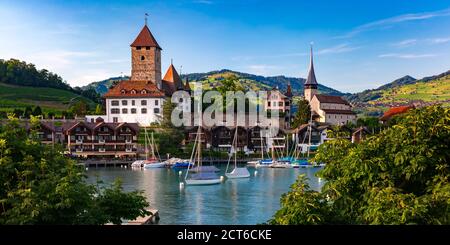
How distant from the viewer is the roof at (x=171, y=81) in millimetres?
70062

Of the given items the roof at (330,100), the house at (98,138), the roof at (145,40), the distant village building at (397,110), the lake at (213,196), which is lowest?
the lake at (213,196)

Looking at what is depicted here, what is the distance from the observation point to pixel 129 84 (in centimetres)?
6366

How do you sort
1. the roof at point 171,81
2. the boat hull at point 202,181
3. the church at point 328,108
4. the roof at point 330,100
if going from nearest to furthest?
the boat hull at point 202,181, the roof at point 171,81, the church at point 328,108, the roof at point 330,100

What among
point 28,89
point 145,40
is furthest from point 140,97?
point 28,89

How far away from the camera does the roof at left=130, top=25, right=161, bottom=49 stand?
66938mm

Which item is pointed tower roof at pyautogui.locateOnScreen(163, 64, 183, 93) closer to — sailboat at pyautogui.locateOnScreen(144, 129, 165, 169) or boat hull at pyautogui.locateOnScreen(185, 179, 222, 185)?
sailboat at pyautogui.locateOnScreen(144, 129, 165, 169)

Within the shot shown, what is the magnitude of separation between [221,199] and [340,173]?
73.4ft

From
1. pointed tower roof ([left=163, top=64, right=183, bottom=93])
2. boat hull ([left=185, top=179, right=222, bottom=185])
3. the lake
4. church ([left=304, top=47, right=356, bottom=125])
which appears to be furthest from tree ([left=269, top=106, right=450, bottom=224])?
church ([left=304, top=47, right=356, bottom=125])

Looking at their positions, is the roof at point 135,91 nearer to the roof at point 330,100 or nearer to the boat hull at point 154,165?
the boat hull at point 154,165

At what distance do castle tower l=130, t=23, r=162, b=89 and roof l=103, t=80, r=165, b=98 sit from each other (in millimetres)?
3226

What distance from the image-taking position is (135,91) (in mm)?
62438

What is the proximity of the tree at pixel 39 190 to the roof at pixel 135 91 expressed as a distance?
2116 inches

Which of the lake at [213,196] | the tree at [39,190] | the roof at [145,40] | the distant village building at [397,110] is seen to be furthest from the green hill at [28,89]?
the distant village building at [397,110]

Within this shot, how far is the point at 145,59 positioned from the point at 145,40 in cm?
290
